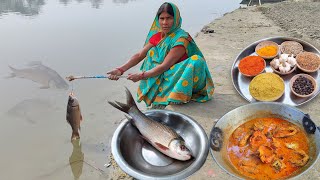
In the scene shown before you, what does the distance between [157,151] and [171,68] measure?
1.06 meters

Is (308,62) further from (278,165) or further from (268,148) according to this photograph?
(278,165)

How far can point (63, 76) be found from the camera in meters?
6.15

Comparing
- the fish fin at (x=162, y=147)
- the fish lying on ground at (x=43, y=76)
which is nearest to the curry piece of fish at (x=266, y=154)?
the fish fin at (x=162, y=147)

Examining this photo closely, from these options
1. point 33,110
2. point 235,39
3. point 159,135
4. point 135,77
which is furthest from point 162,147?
point 235,39

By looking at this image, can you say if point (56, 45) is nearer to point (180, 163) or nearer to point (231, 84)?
point (231, 84)

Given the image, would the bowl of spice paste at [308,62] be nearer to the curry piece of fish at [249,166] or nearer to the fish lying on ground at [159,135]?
the curry piece of fish at [249,166]

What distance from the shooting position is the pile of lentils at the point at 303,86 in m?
3.60

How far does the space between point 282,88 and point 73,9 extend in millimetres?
10404

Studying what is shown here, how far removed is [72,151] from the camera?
3928mm

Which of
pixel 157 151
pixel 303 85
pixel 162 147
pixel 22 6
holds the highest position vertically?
pixel 303 85

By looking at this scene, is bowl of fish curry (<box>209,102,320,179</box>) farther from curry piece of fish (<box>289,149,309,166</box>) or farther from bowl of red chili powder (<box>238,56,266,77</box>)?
bowl of red chili powder (<box>238,56,266,77</box>)

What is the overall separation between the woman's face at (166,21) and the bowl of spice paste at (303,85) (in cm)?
154

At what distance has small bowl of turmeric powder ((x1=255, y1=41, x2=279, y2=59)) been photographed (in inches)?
166

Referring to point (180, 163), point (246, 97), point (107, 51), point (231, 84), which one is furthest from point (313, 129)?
point (107, 51)
